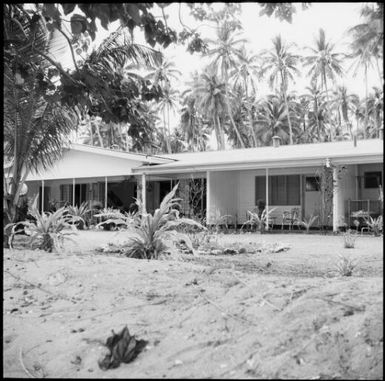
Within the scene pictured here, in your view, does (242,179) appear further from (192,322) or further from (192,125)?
(192,125)

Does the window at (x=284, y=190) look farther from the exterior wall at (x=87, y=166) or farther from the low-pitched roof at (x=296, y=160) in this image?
the exterior wall at (x=87, y=166)

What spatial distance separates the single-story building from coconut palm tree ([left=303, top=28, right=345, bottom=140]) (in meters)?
29.4

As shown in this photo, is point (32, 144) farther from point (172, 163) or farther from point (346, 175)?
point (346, 175)

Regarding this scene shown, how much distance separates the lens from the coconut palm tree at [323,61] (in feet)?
159

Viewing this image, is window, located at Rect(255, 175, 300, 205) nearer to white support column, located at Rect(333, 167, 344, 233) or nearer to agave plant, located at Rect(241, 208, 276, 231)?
agave plant, located at Rect(241, 208, 276, 231)

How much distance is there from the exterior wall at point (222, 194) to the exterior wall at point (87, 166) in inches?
134

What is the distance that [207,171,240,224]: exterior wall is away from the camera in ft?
64.7

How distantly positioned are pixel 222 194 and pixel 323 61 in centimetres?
3271

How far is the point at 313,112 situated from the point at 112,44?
4657 centimetres

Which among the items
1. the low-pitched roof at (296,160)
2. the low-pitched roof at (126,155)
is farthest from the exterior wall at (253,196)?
the low-pitched roof at (126,155)

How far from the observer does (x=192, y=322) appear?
4.46m

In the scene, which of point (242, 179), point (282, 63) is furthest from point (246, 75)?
point (242, 179)

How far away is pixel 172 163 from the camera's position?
815 inches

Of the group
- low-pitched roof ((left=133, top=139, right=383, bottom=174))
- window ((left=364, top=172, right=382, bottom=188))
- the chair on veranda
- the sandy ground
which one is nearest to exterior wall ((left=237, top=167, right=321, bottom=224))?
the chair on veranda
